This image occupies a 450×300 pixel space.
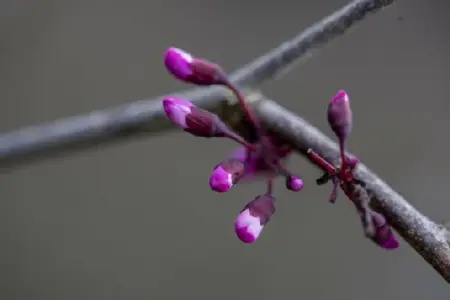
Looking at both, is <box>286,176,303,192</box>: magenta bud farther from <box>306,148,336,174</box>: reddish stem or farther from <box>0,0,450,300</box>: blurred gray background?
<box>0,0,450,300</box>: blurred gray background

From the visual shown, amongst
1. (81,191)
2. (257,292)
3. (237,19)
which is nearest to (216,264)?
(257,292)

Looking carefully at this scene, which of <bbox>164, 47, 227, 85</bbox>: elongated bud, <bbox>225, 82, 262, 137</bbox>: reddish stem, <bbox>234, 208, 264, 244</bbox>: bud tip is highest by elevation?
<bbox>164, 47, 227, 85</bbox>: elongated bud

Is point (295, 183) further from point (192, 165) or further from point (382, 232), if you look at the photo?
point (192, 165)

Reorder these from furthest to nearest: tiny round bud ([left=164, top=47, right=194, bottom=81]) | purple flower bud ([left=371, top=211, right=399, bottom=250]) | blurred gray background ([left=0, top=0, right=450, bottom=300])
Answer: blurred gray background ([left=0, top=0, right=450, bottom=300]) → tiny round bud ([left=164, top=47, right=194, bottom=81]) → purple flower bud ([left=371, top=211, right=399, bottom=250])

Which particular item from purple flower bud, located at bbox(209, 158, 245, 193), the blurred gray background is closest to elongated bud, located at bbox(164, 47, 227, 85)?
purple flower bud, located at bbox(209, 158, 245, 193)

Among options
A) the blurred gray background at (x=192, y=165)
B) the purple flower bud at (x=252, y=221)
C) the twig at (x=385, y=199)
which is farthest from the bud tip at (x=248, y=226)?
the blurred gray background at (x=192, y=165)

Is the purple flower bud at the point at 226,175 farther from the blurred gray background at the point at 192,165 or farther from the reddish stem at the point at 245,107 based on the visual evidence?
the blurred gray background at the point at 192,165
